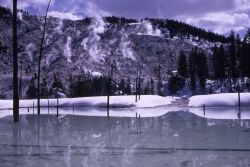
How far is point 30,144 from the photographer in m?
14.9

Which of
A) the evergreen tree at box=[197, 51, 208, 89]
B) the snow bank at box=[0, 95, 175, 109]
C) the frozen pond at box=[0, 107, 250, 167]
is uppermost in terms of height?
the evergreen tree at box=[197, 51, 208, 89]

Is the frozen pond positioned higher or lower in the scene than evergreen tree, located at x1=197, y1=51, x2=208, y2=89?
lower

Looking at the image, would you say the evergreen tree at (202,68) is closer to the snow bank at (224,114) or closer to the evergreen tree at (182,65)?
the evergreen tree at (182,65)

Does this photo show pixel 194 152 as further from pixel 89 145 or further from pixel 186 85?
pixel 186 85

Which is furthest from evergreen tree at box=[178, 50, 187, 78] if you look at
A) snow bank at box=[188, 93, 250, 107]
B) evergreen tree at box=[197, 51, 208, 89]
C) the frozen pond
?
the frozen pond

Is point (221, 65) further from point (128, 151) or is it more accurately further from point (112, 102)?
point (128, 151)

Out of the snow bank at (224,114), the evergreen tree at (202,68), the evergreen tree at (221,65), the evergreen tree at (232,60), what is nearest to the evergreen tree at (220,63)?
the evergreen tree at (221,65)

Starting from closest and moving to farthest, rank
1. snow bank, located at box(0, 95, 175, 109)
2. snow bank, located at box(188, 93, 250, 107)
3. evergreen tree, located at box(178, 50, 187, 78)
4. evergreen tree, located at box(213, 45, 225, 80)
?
snow bank, located at box(188, 93, 250, 107), snow bank, located at box(0, 95, 175, 109), evergreen tree, located at box(213, 45, 225, 80), evergreen tree, located at box(178, 50, 187, 78)

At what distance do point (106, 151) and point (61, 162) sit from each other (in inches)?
92.5

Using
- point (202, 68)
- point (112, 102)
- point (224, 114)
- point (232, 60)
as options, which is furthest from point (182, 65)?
point (224, 114)

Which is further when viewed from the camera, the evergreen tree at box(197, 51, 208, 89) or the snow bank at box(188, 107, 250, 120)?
the evergreen tree at box(197, 51, 208, 89)

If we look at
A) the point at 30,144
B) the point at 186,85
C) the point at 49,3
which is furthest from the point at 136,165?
the point at 186,85

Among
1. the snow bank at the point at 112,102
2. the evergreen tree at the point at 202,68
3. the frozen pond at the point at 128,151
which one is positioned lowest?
the snow bank at the point at 112,102

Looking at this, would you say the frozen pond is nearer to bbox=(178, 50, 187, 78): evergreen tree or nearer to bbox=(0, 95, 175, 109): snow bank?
bbox=(0, 95, 175, 109): snow bank
